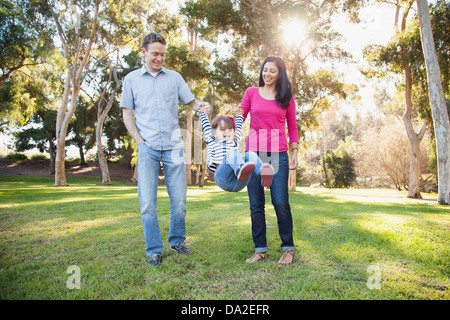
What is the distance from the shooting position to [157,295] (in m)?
2.36

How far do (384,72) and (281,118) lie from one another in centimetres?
1471

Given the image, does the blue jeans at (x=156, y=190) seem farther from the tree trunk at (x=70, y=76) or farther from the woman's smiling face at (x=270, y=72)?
the tree trunk at (x=70, y=76)

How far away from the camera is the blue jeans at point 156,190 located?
10.9ft

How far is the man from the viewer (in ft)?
11.0

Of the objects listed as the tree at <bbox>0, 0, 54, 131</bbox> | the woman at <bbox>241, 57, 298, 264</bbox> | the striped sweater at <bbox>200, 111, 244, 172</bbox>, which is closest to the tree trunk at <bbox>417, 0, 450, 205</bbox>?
the woman at <bbox>241, 57, 298, 264</bbox>

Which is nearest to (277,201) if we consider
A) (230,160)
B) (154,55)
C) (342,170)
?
(230,160)

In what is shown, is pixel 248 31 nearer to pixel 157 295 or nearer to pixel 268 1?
pixel 268 1

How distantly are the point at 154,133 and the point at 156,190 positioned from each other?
27.3 inches

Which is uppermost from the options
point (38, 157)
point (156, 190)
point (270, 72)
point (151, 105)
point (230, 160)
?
point (38, 157)

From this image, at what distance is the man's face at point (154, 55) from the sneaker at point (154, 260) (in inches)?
89.1

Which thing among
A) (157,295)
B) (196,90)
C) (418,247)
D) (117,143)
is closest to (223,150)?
(157,295)

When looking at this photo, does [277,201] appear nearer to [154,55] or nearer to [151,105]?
[151,105]

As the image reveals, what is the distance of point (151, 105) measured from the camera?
11.3 feet
